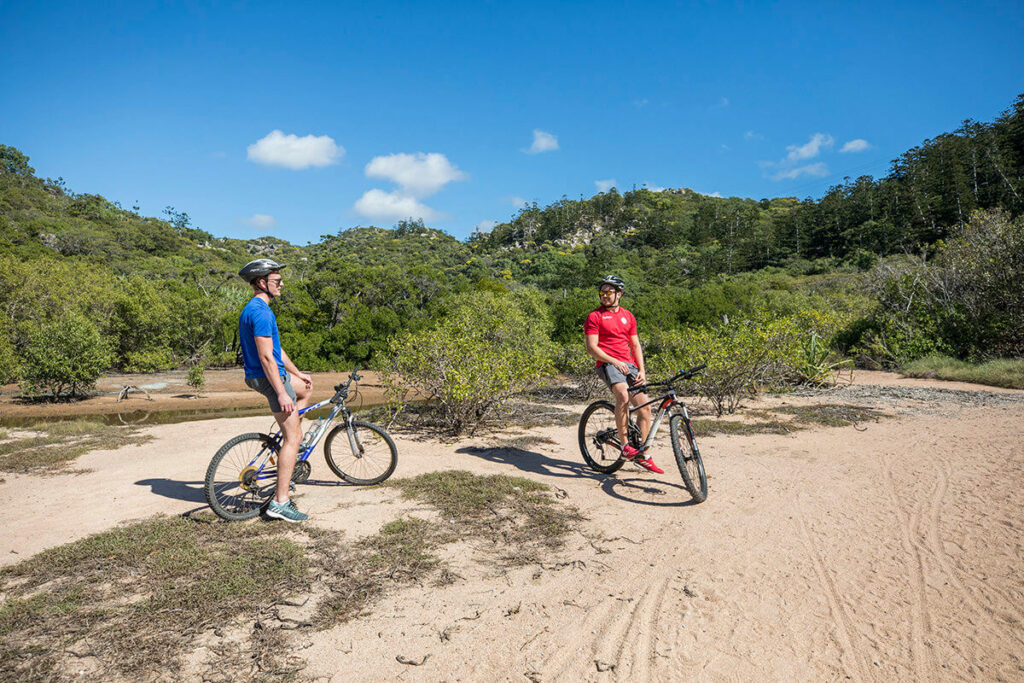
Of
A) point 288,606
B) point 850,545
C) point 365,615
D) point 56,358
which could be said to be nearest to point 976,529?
point 850,545

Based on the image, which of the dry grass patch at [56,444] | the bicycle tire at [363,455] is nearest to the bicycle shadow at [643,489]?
the bicycle tire at [363,455]

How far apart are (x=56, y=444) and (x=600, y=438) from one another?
795 centimetres

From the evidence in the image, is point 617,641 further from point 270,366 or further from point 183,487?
point 183,487

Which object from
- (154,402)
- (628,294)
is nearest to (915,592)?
(154,402)

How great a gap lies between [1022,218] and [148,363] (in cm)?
3102

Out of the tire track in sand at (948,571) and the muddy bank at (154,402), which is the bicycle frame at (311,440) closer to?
the tire track in sand at (948,571)

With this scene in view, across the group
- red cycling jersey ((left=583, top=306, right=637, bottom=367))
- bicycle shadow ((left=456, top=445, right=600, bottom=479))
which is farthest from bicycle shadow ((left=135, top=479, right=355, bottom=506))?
red cycling jersey ((left=583, top=306, right=637, bottom=367))

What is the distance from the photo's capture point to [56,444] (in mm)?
7711

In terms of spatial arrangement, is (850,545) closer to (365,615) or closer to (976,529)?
(976,529)

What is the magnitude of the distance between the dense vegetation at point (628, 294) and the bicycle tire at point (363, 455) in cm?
289

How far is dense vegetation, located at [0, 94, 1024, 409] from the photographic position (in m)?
14.5

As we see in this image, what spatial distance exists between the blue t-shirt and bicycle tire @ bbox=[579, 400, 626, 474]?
10.3 ft

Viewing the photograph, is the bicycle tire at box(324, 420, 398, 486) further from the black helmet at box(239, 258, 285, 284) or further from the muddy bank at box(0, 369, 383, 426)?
the muddy bank at box(0, 369, 383, 426)

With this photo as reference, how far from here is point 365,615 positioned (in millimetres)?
2941
